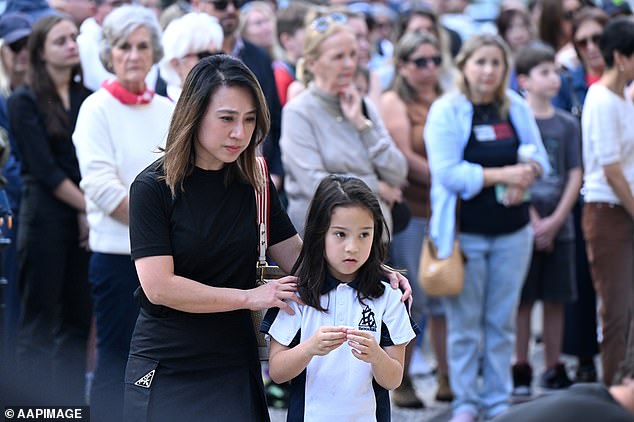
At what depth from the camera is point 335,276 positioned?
3.97 meters

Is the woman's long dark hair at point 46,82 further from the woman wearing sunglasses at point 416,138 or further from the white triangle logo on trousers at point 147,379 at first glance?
the white triangle logo on trousers at point 147,379

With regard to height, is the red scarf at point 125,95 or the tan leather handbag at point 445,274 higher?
the red scarf at point 125,95

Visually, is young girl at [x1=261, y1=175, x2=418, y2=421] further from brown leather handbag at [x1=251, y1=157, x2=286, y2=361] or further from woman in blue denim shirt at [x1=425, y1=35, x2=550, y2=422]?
woman in blue denim shirt at [x1=425, y1=35, x2=550, y2=422]

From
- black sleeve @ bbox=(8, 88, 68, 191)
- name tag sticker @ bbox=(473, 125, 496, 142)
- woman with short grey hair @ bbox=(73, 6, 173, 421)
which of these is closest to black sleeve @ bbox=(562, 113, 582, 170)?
name tag sticker @ bbox=(473, 125, 496, 142)

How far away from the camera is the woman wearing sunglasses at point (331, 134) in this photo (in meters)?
6.09

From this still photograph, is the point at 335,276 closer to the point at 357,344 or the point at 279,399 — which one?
the point at 357,344

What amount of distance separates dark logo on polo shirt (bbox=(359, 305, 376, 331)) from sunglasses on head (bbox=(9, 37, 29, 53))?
3.94 meters

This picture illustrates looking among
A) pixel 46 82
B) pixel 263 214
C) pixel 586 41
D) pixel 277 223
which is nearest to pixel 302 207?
pixel 46 82

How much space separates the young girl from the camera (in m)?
3.85

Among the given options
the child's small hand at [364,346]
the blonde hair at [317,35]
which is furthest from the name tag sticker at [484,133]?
the child's small hand at [364,346]

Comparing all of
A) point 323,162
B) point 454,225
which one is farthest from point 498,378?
point 323,162

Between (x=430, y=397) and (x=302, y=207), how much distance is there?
1.86 m

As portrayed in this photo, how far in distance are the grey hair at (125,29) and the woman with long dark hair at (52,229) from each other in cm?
83

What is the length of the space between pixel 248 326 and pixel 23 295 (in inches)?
110
